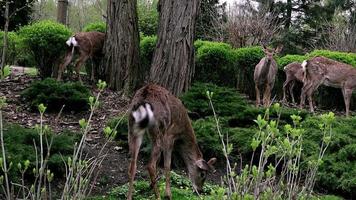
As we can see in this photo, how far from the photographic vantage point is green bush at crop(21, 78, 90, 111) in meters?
9.09

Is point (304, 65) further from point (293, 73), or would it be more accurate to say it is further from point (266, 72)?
point (266, 72)

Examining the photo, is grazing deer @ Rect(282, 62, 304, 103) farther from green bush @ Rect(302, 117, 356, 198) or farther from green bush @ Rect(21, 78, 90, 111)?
green bush @ Rect(21, 78, 90, 111)

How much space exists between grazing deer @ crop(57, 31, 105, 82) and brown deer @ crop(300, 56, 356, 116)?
17.5 ft

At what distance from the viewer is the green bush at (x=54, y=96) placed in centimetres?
909

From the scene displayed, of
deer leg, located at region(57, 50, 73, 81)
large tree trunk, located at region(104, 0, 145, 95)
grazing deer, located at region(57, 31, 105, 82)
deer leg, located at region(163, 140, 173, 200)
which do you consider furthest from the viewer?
grazing deer, located at region(57, 31, 105, 82)

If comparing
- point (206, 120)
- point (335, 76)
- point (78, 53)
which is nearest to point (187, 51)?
point (206, 120)

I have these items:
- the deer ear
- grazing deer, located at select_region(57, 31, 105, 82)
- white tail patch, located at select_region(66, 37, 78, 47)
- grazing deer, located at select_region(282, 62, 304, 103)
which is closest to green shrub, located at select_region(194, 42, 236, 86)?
grazing deer, located at select_region(282, 62, 304, 103)

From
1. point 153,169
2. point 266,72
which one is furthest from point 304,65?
point 153,169

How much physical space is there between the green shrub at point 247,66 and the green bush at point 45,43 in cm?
465

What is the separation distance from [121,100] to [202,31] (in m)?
18.3

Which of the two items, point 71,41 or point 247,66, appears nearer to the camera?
point 71,41

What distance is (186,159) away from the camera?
22.0ft

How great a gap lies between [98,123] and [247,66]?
627cm

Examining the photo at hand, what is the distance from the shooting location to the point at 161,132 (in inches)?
233
